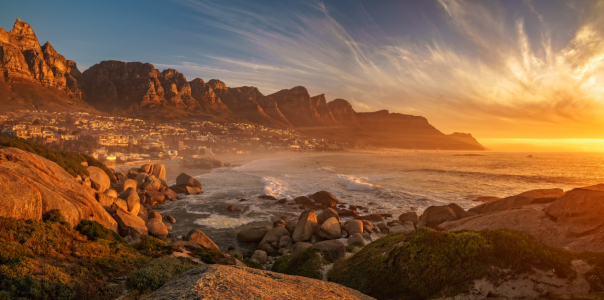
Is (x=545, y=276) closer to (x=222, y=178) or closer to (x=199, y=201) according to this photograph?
(x=199, y=201)

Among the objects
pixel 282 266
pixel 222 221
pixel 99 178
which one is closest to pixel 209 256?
pixel 282 266

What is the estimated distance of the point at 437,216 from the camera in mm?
17766

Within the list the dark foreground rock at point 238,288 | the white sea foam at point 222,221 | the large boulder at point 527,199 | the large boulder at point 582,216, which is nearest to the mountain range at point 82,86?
the white sea foam at point 222,221

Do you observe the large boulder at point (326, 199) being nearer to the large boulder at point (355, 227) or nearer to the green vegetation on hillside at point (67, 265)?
the large boulder at point (355, 227)

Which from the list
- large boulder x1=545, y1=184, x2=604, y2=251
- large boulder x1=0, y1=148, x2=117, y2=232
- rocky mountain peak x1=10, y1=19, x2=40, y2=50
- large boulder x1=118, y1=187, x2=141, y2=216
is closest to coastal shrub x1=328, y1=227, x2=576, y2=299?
large boulder x1=545, y1=184, x2=604, y2=251

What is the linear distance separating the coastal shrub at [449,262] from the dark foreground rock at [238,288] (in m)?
1.85

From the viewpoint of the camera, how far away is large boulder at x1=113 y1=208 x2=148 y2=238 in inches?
571

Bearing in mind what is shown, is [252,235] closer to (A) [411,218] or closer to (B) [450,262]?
(A) [411,218]

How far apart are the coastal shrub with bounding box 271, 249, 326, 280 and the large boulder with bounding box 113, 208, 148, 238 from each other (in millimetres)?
8184

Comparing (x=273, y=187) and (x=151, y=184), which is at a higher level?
(x=151, y=184)

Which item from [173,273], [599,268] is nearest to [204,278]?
[173,273]

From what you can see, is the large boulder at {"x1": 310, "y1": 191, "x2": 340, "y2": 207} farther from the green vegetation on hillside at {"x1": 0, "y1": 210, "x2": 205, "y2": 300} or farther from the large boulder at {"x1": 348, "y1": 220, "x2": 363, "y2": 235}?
the green vegetation on hillside at {"x1": 0, "y1": 210, "x2": 205, "y2": 300}

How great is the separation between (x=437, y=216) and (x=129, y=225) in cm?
1933

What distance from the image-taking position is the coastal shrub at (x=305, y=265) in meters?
10.8
